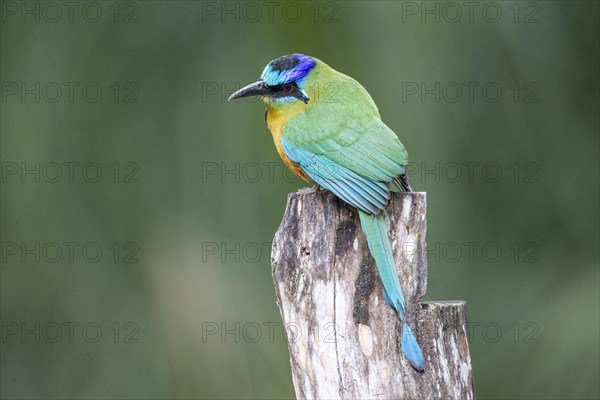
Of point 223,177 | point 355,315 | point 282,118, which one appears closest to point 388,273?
point 355,315

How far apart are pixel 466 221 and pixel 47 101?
3.36 m

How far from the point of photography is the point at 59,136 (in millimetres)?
7227

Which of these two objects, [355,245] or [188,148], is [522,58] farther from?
[355,245]

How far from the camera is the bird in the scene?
414 centimetres

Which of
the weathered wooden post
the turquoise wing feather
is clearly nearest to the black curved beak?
the turquoise wing feather

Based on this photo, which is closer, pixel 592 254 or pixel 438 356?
pixel 438 356

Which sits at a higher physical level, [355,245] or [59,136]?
[59,136]

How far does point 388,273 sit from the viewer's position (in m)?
4.05

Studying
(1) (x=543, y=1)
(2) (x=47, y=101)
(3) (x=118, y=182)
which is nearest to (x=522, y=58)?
(1) (x=543, y=1)

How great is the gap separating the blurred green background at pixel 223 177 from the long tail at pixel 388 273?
2.60 m

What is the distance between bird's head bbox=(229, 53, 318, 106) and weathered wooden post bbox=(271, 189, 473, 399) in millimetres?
1074

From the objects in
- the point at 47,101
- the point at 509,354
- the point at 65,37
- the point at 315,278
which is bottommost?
the point at 509,354

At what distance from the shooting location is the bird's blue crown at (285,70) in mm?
5219

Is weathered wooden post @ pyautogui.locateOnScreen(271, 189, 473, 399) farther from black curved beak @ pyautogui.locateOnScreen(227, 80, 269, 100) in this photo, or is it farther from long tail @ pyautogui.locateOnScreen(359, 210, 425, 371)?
black curved beak @ pyautogui.locateOnScreen(227, 80, 269, 100)
